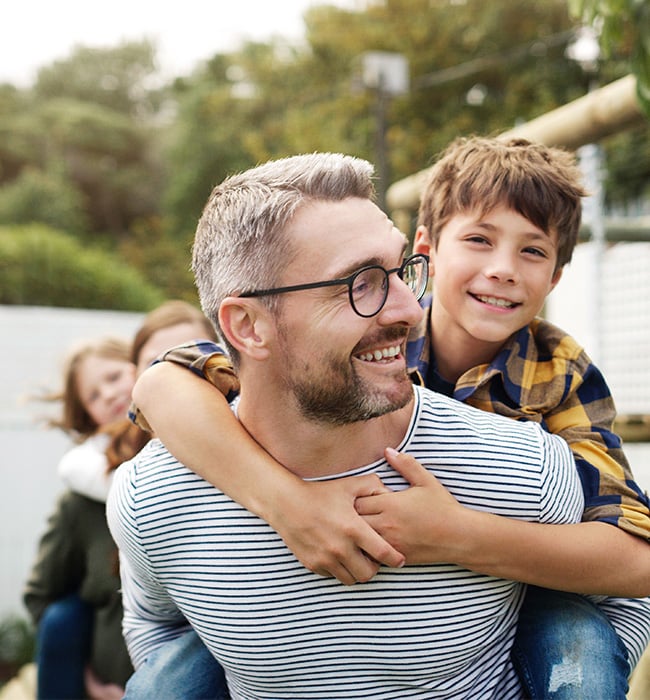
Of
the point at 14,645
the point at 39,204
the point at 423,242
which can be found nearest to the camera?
the point at 423,242

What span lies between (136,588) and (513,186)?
1.06 metres

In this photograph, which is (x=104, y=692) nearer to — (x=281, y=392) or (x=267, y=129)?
(x=281, y=392)

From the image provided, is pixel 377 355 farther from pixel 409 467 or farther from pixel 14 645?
pixel 14 645

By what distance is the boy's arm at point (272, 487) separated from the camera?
56.1 inches

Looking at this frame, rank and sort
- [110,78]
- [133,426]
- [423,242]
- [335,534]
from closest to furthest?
[335,534]
[423,242]
[133,426]
[110,78]

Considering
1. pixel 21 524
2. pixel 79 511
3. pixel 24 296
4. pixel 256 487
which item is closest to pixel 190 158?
pixel 24 296

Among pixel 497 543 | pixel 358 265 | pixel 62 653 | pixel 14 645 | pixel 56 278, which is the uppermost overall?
pixel 358 265

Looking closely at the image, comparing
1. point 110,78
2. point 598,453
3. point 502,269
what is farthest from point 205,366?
point 110,78

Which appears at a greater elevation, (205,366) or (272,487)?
(205,366)

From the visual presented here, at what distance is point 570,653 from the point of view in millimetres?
1519

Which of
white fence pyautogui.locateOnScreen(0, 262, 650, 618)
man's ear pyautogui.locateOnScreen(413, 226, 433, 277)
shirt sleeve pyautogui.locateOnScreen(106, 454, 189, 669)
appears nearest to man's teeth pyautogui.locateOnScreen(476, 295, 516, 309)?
man's ear pyautogui.locateOnScreen(413, 226, 433, 277)

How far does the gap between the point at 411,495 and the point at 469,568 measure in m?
0.16

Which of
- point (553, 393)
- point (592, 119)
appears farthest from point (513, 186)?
point (592, 119)

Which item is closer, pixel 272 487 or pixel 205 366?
pixel 272 487
